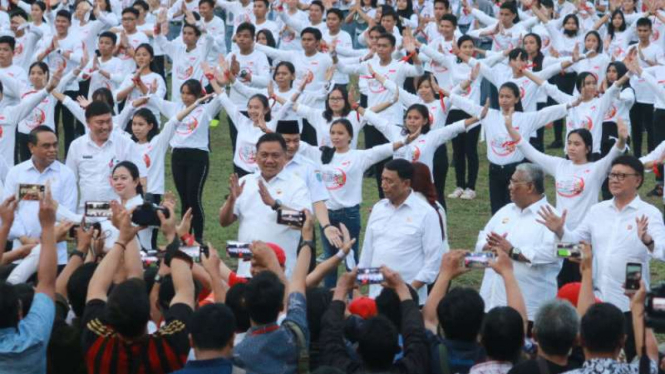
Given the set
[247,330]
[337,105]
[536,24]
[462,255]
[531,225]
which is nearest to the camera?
[247,330]

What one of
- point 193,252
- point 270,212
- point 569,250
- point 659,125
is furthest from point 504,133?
point 193,252

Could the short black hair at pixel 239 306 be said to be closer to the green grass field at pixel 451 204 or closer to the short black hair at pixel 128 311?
the short black hair at pixel 128 311

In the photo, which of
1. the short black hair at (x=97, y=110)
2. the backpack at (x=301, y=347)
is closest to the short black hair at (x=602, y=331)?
the backpack at (x=301, y=347)

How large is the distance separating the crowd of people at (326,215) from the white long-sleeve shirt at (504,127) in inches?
0.9

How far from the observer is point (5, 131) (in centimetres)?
1375

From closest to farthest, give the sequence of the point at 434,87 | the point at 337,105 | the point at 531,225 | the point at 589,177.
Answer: the point at 531,225 < the point at 589,177 < the point at 337,105 < the point at 434,87

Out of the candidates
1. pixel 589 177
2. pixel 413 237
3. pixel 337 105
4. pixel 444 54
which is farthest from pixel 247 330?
pixel 444 54

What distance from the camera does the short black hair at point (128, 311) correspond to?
20.1ft

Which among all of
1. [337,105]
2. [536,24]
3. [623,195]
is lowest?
[623,195]

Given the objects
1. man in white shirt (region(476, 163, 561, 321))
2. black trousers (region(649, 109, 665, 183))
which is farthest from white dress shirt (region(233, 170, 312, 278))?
black trousers (region(649, 109, 665, 183))

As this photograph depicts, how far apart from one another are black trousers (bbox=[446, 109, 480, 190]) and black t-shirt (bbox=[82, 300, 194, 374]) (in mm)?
10103

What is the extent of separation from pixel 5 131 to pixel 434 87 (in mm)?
4509

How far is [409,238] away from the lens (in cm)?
913

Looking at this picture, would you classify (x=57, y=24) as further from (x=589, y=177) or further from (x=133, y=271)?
(x=133, y=271)
